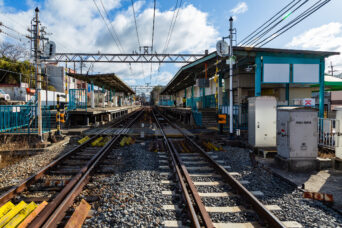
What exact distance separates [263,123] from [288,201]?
439cm

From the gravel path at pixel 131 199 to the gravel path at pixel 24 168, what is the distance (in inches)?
70.3

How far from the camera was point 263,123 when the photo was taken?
26.5 ft

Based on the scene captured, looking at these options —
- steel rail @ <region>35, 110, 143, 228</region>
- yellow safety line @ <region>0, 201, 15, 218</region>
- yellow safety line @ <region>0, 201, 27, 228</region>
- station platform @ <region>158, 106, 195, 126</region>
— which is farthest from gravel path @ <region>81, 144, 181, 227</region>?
station platform @ <region>158, 106, 195, 126</region>

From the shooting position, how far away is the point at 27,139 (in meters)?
9.12

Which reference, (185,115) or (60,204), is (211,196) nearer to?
(60,204)

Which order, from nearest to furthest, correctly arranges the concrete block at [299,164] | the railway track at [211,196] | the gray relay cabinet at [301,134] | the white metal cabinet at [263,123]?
the railway track at [211,196] < the concrete block at [299,164] < the gray relay cabinet at [301,134] < the white metal cabinet at [263,123]

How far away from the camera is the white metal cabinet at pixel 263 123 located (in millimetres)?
8031

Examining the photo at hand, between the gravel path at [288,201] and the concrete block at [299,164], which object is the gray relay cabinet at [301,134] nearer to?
the concrete block at [299,164]

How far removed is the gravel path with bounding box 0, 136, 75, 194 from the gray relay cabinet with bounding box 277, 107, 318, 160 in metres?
6.80

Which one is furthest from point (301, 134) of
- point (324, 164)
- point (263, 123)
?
point (263, 123)

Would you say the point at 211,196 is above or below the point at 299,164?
below

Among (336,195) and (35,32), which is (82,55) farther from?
(336,195)

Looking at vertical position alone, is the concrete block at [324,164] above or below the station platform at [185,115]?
below

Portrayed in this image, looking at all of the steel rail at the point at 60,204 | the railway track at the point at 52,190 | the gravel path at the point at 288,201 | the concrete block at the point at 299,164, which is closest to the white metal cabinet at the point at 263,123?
the concrete block at the point at 299,164
